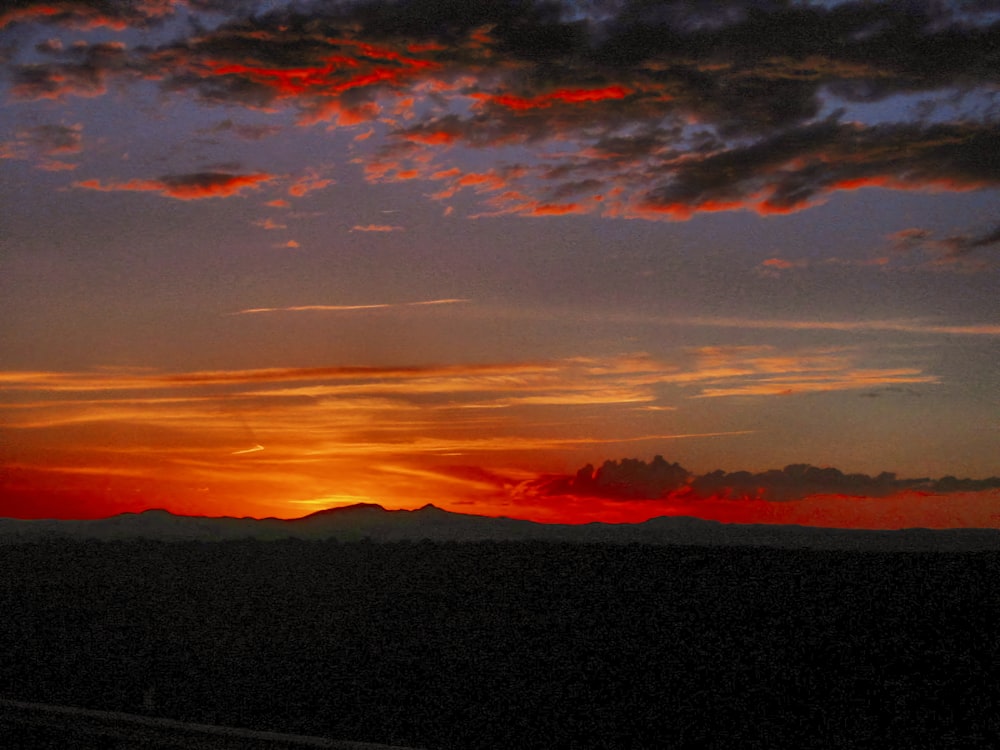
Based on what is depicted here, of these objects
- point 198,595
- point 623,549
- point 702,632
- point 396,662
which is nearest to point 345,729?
point 396,662

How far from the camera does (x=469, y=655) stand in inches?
674

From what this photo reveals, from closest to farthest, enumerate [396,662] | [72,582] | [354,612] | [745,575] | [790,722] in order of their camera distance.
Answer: [790,722] < [396,662] < [354,612] < [745,575] < [72,582]

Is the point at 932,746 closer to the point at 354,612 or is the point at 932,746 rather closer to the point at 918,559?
the point at 354,612

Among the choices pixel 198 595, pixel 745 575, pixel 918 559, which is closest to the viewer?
pixel 198 595

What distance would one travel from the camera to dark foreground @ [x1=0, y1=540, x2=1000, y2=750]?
13117 millimetres

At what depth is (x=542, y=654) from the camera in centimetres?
1742

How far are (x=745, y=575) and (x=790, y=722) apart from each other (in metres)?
15.9

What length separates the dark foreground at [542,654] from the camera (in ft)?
43.0

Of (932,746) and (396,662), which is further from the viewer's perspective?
(396,662)

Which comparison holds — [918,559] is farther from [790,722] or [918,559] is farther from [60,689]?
[60,689]

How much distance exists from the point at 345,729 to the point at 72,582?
72.5 feet

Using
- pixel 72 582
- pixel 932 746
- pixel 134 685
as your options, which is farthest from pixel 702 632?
pixel 72 582

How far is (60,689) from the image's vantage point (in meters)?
15.3

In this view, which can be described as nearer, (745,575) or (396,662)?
(396,662)
